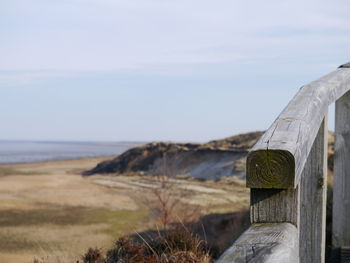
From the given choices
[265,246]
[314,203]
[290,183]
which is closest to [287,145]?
[290,183]

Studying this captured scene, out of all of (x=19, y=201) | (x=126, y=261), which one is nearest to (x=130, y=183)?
(x=19, y=201)

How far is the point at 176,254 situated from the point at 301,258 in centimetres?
187

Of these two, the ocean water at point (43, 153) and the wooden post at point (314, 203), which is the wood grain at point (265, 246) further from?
the ocean water at point (43, 153)

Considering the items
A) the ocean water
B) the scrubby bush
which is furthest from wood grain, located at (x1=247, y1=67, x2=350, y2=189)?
the ocean water

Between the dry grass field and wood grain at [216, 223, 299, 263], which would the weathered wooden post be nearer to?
wood grain at [216, 223, 299, 263]

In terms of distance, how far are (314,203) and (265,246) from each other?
3.91ft

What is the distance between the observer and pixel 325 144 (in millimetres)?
2389

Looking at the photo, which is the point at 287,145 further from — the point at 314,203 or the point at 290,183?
the point at 314,203

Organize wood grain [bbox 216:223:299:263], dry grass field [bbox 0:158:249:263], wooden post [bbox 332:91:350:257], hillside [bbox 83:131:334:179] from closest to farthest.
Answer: wood grain [bbox 216:223:299:263]
wooden post [bbox 332:91:350:257]
dry grass field [bbox 0:158:249:263]
hillside [bbox 83:131:334:179]

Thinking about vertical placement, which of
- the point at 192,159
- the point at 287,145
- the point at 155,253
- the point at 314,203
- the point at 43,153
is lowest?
the point at 43,153

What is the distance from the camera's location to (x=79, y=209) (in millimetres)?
21719

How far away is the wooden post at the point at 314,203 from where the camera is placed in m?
2.25

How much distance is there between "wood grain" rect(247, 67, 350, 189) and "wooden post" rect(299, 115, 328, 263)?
25 cm

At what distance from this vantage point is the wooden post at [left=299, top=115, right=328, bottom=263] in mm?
2246
